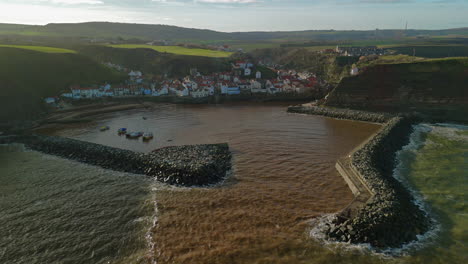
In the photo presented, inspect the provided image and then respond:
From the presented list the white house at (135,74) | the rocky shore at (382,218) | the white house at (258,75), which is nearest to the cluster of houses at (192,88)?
the white house at (135,74)

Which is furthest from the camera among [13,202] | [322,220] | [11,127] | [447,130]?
[11,127]

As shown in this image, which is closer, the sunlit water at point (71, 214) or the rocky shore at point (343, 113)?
the sunlit water at point (71, 214)

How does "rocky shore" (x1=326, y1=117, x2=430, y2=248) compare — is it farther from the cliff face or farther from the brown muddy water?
the cliff face

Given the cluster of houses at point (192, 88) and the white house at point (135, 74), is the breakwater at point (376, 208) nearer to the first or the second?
the cluster of houses at point (192, 88)

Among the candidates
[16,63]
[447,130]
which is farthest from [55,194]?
[16,63]

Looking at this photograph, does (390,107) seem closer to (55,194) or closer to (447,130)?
(447,130)

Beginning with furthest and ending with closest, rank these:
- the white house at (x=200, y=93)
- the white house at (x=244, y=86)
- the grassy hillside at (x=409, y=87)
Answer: the white house at (x=244, y=86), the white house at (x=200, y=93), the grassy hillside at (x=409, y=87)

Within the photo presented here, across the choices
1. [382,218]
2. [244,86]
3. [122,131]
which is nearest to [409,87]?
[244,86]
